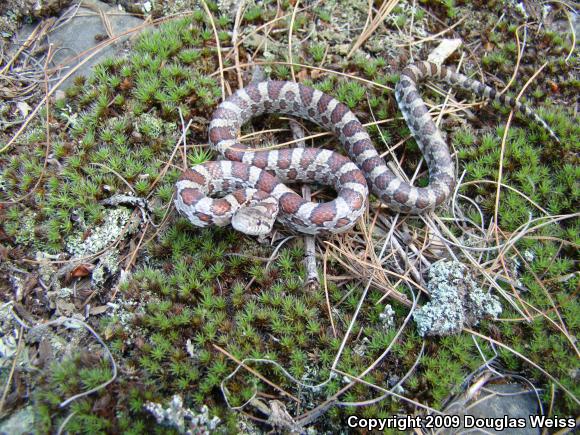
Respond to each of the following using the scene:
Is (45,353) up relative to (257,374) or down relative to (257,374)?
up

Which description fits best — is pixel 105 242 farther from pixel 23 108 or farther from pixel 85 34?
pixel 85 34

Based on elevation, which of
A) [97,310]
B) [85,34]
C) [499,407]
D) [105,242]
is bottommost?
[499,407]

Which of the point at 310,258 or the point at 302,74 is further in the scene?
the point at 302,74

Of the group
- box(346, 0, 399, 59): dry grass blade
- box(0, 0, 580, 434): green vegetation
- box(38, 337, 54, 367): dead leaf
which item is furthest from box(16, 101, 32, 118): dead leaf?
box(346, 0, 399, 59): dry grass blade

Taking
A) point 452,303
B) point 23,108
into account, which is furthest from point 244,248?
point 23,108

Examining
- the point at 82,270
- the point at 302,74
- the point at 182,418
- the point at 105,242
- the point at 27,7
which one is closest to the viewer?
the point at 182,418

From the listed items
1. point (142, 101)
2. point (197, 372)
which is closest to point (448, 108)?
point (142, 101)

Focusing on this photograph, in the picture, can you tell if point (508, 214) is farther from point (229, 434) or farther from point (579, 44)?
point (229, 434)

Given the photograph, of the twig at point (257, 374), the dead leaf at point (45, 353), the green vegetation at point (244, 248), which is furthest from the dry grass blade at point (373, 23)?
the dead leaf at point (45, 353)
